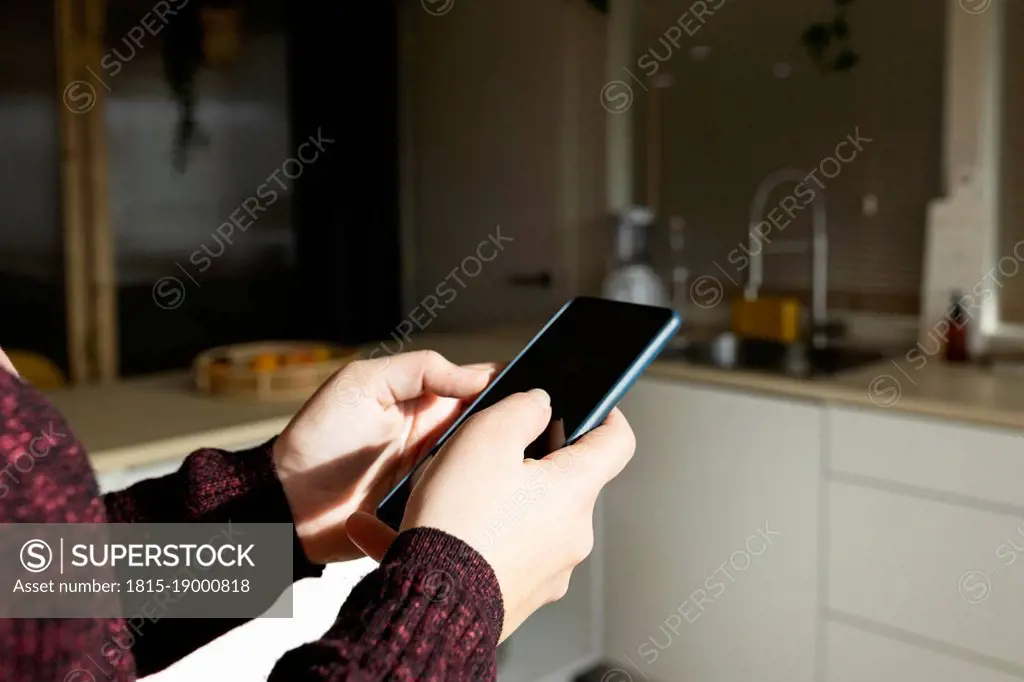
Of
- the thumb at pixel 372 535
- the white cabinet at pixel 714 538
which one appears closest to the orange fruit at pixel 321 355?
the white cabinet at pixel 714 538

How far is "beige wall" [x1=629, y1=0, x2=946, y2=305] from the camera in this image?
193 centimetres

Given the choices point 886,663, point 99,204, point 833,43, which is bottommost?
point 886,663

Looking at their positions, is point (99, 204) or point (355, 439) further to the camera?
point (99, 204)

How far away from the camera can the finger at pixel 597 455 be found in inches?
24.3

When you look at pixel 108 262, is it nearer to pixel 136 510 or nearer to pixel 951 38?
pixel 136 510

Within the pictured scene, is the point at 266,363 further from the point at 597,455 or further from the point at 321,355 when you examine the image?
the point at 597,455

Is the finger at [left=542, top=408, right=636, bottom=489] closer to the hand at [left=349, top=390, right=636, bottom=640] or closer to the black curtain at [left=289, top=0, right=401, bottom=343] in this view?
the hand at [left=349, top=390, right=636, bottom=640]

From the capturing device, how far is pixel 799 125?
211 cm

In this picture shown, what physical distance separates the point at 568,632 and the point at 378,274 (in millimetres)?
1332

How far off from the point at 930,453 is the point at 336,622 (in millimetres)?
1216

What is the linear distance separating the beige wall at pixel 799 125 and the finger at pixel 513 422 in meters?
1.59

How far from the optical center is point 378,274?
9.41 feet

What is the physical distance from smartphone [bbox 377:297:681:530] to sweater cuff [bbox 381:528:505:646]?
6.6 inches

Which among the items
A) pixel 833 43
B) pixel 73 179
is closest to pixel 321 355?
pixel 73 179
